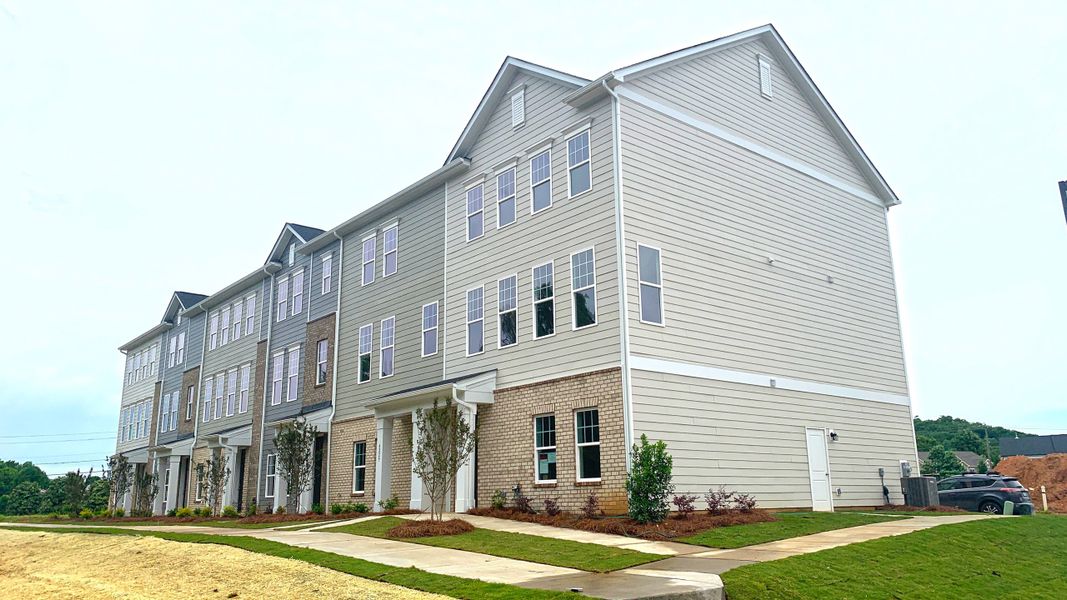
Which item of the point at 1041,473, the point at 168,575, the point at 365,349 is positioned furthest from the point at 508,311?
the point at 1041,473

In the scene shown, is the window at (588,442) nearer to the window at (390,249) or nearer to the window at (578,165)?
the window at (578,165)

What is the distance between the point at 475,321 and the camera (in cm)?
2272

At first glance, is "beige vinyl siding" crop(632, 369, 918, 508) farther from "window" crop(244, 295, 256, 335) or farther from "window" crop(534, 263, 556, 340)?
"window" crop(244, 295, 256, 335)

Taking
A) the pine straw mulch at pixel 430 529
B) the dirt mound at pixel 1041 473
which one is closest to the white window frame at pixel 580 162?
the pine straw mulch at pixel 430 529

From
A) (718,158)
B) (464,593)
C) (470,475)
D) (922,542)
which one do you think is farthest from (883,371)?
(464,593)

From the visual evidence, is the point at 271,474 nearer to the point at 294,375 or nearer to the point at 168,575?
the point at 294,375

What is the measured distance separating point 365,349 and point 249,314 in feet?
37.8

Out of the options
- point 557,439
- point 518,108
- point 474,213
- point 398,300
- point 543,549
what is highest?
point 518,108

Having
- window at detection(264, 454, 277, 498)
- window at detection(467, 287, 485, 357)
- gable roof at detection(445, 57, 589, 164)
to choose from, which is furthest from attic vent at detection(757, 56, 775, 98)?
window at detection(264, 454, 277, 498)

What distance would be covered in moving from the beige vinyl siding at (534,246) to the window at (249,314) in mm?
15694

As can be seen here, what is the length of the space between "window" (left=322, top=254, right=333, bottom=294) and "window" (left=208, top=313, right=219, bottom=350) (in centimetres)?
1149

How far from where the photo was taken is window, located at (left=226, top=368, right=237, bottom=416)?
3678 centimetres

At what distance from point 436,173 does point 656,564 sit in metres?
15.5

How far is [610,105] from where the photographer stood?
19219mm
